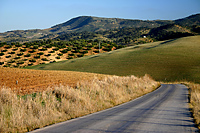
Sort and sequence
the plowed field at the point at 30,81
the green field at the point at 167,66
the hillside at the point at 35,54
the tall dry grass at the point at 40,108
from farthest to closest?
the hillside at the point at 35,54 → the green field at the point at 167,66 → the plowed field at the point at 30,81 → the tall dry grass at the point at 40,108

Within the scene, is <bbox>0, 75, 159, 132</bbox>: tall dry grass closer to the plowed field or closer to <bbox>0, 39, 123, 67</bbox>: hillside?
the plowed field

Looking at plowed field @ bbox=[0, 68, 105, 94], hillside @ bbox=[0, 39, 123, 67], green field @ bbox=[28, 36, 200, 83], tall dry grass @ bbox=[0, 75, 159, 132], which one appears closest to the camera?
tall dry grass @ bbox=[0, 75, 159, 132]

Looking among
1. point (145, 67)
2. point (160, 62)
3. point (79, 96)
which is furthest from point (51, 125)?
point (160, 62)

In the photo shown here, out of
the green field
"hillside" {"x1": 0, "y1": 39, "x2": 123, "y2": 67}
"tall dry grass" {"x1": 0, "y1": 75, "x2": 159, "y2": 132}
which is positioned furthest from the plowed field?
"hillside" {"x1": 0, "y1": 39, "x2": 123, "y2": 67}

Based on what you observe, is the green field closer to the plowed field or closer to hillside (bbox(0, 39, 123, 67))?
the plowed field

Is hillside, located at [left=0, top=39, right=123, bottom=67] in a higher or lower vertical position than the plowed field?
higher

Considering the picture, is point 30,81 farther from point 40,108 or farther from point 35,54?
point 35,54

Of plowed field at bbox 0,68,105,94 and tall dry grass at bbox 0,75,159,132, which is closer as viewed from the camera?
tall dry grass at bbox 0,75,159,132

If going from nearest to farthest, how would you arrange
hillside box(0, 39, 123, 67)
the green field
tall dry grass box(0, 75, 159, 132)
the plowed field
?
tall dry grass box(0, 75, 159, 132), the plowed field, the green field, hillside box(0, 39, 123, 67)

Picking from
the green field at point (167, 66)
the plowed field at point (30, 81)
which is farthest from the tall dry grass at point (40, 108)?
the green field at point (167, 66)

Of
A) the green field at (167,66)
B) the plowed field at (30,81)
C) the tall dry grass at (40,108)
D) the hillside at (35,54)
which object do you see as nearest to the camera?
the tall dry grass at (40,108)

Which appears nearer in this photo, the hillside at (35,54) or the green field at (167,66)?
the green field at (167,66)

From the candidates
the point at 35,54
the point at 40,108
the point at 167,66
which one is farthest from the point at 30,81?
the point at 35,54

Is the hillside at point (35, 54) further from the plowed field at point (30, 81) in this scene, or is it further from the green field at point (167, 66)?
the plowed field at point (30, 81)
